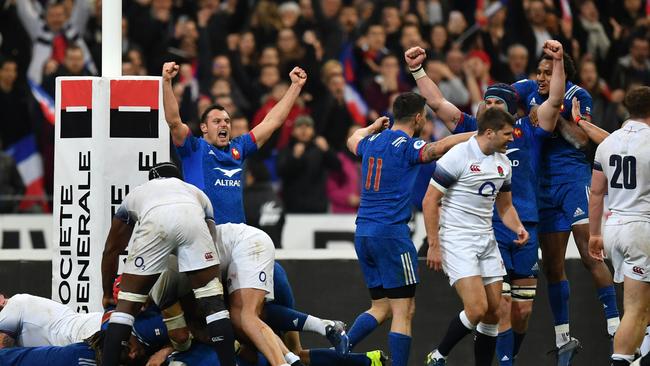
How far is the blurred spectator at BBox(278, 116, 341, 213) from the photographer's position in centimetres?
1731

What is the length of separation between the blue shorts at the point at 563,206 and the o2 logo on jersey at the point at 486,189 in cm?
130

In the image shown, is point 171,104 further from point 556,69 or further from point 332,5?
point 332,5

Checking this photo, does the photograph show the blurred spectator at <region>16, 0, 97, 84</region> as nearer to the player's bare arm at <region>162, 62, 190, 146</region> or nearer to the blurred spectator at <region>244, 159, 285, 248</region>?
the blurred spectator at <region>244, 159, 285, 248</region>

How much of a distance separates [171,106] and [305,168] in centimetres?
605

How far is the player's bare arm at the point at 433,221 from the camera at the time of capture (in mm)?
10789

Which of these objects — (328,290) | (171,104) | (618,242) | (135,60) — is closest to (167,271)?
(171,104)

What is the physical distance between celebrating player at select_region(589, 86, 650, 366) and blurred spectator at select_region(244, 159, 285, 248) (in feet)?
21.6

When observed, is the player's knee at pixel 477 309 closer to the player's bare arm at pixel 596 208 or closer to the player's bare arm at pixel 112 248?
the player's bare arm at pixel 596 208

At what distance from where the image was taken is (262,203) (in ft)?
55.3

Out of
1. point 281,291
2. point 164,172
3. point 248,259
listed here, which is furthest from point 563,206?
point 164,172

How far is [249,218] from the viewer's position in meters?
16.8

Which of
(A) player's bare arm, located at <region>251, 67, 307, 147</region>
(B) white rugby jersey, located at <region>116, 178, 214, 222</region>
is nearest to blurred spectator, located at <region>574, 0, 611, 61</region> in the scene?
(A) player's bare arm, located at <region>251, 67, 307, 147</region>

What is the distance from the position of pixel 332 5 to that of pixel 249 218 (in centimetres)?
397

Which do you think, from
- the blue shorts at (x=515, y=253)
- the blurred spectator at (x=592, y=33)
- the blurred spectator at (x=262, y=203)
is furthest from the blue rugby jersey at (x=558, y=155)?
the blurred spectator at (x=592, y=33)
